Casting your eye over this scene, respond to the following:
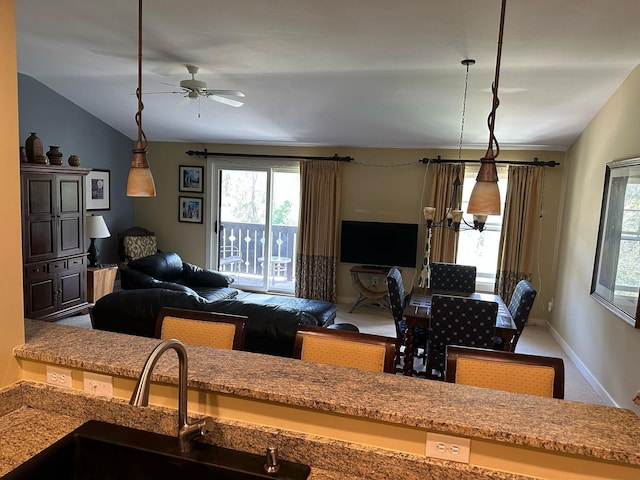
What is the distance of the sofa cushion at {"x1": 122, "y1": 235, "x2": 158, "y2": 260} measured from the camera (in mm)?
7012

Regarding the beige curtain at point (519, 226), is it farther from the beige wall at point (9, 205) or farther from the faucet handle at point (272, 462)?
the beige wall at point (9, 205)

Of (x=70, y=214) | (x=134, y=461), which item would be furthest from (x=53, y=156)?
(x=134, y=461)

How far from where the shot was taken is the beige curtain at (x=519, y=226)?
6016 millimetres

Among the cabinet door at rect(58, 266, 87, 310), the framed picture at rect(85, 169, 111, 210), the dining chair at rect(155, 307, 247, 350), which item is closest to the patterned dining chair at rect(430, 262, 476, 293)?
the dining chair at rect(155, 307, 247, 350)

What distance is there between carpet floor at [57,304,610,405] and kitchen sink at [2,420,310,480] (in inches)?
150

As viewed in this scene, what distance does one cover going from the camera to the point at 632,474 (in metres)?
1.13

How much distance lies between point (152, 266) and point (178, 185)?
2.32 metres

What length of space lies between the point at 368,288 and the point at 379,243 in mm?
702

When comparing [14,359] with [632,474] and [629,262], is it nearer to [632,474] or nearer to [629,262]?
[632,474]

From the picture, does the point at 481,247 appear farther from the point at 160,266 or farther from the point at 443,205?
the point at 160,266

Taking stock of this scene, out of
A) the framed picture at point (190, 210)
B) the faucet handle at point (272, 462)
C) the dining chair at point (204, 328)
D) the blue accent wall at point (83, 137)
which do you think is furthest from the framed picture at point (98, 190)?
the faucet handle at point (272, 462)

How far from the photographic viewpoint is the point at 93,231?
6191mm

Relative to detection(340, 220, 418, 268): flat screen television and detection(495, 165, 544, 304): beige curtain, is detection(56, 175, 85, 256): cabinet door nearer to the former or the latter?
detection(340, 220, 418, 268): flat screen television

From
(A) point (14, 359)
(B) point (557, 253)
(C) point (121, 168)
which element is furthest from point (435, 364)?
(C) point (121, 168)
